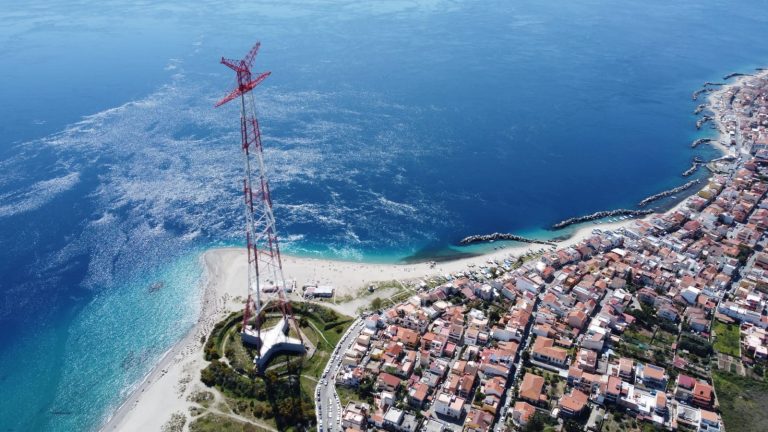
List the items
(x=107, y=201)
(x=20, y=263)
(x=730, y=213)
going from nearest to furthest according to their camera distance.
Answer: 1. (x=20, y=263)
2. (x=730, y=213)
3. (x=107, y=201)

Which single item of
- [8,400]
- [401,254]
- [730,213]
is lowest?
[8,400]

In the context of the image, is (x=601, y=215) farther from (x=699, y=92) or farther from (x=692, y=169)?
(x=699, y=92)

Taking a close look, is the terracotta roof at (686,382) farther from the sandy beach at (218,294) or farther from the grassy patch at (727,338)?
the sandy beach at (218,294)

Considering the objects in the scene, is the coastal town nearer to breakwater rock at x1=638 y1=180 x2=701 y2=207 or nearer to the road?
the road

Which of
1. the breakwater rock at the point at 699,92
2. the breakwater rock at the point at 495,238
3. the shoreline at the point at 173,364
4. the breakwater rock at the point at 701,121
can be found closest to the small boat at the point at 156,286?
the shoreline at the point at 173,364

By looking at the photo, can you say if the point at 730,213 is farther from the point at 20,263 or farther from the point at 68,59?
the point at 68,59

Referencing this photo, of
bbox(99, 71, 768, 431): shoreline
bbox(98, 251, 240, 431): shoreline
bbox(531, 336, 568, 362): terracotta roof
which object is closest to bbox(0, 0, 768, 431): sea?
bbox(98, 251, 240, 431): shoreline

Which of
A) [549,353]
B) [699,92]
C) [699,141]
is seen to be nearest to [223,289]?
[549,353]

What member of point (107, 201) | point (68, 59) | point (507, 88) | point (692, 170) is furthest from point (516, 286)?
point (68, 59)
